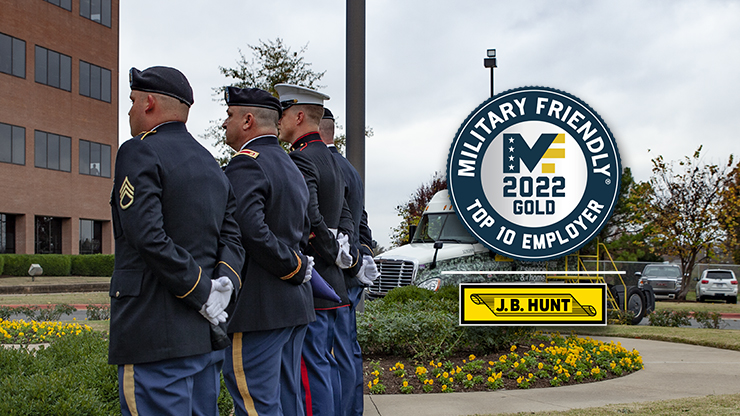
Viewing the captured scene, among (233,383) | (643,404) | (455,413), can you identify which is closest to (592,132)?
(643,404)

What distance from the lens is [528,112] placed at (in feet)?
22.5

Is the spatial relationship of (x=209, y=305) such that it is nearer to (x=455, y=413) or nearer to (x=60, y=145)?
(x=455, y=413)

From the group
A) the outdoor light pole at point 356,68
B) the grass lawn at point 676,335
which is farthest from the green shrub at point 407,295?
the grass lawn at point 676,335

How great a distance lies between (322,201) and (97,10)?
3703cm

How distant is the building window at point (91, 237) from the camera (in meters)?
36.2

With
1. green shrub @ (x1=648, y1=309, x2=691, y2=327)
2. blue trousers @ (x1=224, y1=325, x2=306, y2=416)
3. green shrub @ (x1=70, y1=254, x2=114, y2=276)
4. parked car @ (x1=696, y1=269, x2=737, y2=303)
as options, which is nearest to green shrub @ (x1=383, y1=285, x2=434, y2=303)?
blue trousers @ (x1=224, y1=325, x2=306, y2=416)

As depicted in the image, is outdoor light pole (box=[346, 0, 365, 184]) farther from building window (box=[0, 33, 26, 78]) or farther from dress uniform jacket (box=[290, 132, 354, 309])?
building window (box=[0, 33, 26, 78])

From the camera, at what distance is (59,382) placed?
173 inches

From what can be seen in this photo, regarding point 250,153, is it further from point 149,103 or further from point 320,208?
point 320,208

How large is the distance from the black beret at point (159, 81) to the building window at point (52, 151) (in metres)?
34.0

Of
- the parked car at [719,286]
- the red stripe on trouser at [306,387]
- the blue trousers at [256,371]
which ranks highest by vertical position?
the blue trousers at [256,371]

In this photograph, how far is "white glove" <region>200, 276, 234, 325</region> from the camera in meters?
2.80

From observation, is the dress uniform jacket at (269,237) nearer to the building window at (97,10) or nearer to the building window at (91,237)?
the building window at (91,237)

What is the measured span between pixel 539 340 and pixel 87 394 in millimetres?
5528
